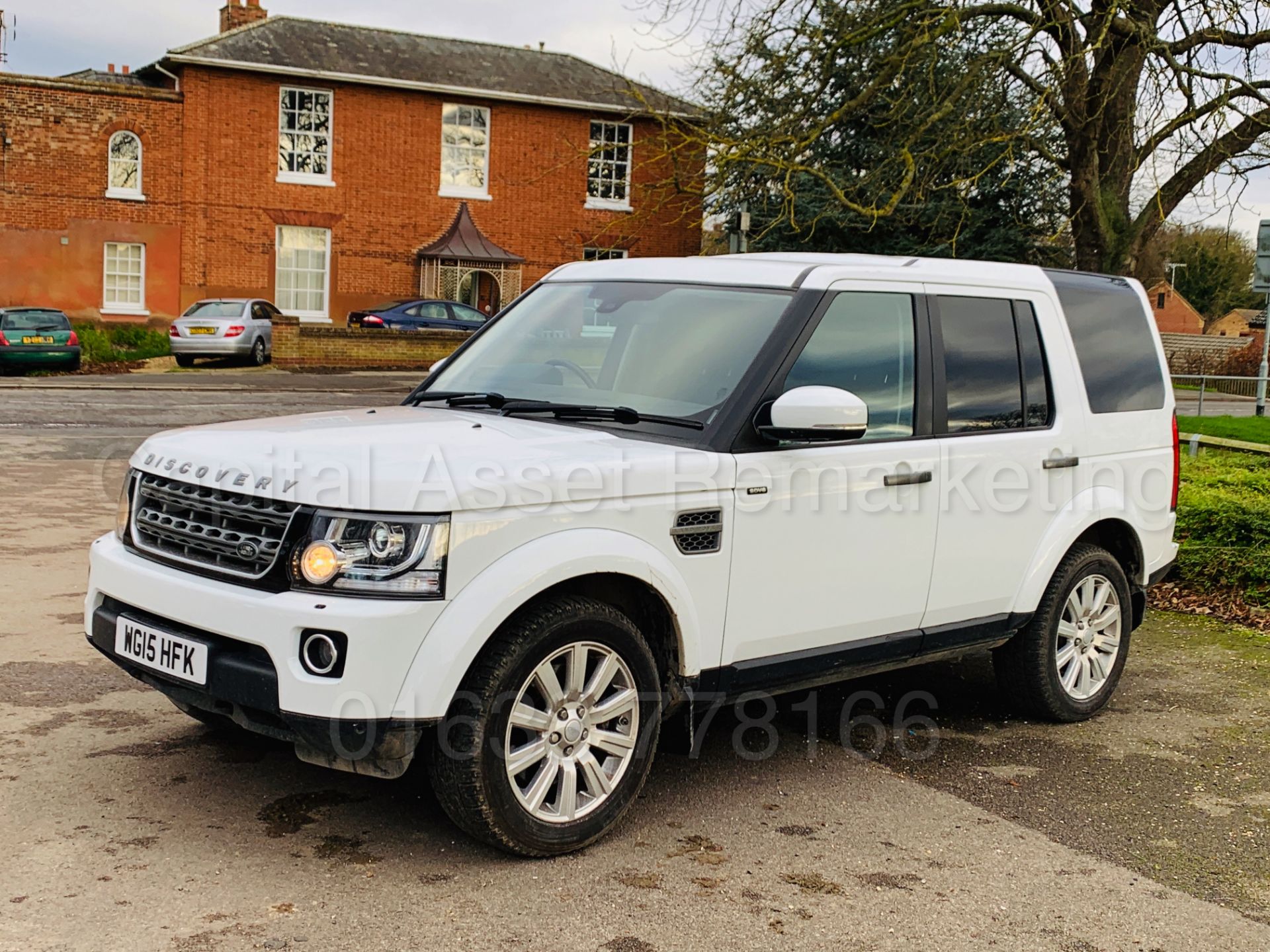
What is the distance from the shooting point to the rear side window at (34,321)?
26.1 m

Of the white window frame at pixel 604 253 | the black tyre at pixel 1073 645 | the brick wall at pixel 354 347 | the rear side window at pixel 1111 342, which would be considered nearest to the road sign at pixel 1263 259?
the rear side window at pixel 1111 342

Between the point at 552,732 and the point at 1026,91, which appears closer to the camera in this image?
the point at 552,732

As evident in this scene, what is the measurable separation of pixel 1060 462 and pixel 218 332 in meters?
26.1

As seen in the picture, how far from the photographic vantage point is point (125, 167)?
34.7 m

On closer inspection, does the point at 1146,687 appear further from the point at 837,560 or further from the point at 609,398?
Result: the point at 609,398

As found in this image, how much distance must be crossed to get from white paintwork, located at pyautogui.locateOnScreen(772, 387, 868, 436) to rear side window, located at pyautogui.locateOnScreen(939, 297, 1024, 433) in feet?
3.22

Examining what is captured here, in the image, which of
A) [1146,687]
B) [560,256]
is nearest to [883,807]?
[1146,687]

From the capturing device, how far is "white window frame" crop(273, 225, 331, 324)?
35.9 meters

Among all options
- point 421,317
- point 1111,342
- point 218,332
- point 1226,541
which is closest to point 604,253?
point 421,317

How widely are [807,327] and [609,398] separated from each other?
0.78 m

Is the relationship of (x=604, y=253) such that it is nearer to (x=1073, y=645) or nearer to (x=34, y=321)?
(x=34, y=321)

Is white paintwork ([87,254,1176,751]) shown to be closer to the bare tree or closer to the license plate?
the license plate

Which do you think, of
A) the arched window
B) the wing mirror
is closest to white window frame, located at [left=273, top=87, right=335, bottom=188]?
the arched window

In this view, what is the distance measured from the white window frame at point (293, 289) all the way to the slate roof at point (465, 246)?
2559 millimetres
